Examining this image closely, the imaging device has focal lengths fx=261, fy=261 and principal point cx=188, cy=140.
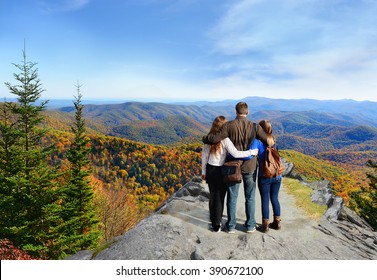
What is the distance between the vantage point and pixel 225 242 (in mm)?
7645

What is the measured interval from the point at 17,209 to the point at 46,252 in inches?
188

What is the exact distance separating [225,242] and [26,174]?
15.9 metres

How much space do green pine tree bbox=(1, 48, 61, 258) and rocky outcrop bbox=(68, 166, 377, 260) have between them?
1114 cm

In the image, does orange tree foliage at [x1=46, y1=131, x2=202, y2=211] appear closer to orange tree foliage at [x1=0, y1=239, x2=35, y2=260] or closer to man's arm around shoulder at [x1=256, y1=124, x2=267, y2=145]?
orange tree foliage at [x1=0, y1=239, x2=35, y2=260]

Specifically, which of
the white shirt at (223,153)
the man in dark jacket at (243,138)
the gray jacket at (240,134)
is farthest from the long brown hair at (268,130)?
the white shirt at (223,153)

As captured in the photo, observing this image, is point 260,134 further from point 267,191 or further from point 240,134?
point 267,191

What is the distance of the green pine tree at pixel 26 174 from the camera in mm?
17062

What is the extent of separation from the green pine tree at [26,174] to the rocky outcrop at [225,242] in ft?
36.5

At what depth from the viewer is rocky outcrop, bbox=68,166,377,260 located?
7.19 m

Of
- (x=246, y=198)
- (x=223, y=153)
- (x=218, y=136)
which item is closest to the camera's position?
(x=218, y=136)

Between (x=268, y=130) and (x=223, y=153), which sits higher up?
(x=268, y=130)

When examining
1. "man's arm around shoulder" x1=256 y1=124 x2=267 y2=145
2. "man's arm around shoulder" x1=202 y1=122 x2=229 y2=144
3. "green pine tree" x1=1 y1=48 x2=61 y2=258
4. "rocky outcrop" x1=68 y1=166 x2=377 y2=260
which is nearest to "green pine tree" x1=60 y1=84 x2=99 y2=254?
"green pine tree" x1=1 y1=48 x2=61 y2=258

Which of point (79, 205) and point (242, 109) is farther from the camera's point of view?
point (79, 205)

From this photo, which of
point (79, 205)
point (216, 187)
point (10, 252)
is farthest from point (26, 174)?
point (216, 187)
